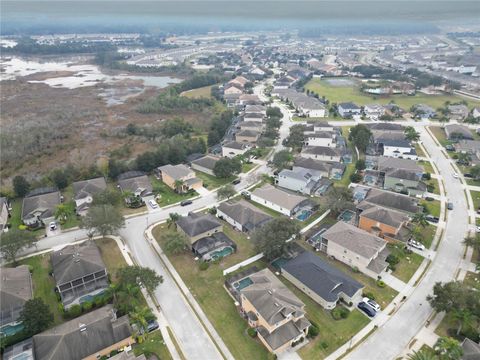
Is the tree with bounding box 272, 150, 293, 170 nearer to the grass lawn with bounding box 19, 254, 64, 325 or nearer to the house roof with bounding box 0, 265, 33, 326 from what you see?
the grass lawn with bounding box 19, 254, 64, 325

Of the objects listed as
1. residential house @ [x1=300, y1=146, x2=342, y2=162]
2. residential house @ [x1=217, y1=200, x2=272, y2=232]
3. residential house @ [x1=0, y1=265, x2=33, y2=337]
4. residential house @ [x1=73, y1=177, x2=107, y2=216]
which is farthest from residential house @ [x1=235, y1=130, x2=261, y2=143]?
residential house @ [x1=0, y1=265, x2=33, y2=337]

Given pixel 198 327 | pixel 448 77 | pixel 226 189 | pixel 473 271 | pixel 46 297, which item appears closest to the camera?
pixel 198 327

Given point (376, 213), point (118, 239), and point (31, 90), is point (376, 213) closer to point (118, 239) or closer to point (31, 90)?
point (118, 239)

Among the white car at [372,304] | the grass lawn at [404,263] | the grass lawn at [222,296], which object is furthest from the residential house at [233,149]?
the white car at [372,304]

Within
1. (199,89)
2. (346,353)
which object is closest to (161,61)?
(199,89)

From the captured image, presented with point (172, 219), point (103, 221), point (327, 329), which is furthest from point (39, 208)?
point (327, 329)

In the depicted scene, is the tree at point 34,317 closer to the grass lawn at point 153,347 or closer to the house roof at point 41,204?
the grass lawn at point 153,347
